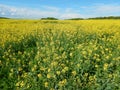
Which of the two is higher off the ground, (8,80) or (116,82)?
(116,82)

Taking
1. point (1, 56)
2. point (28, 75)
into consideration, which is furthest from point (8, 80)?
point (1, 56)

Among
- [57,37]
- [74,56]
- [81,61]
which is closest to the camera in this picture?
[81,61]

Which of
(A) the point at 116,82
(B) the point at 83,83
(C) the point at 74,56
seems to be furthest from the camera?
(C) the point at 74,56

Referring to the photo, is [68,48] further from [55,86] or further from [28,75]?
[55,86]

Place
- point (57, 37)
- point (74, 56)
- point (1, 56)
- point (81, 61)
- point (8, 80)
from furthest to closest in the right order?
point (57, 37), point (1, 56), point (74, 56), point (8, 80), point (81, 61)

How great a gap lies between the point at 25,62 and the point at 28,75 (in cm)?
185

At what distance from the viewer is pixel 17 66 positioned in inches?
293

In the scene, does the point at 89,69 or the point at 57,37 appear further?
the point at 57,37

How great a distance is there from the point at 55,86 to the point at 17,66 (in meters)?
2.05

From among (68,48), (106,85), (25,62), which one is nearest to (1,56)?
(25,62)

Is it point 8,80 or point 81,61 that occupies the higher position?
point 81,61

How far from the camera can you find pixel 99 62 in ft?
24.8

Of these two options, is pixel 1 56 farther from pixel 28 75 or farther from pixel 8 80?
pixel 28 75

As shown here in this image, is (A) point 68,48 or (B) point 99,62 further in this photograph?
(A) point 68,48
